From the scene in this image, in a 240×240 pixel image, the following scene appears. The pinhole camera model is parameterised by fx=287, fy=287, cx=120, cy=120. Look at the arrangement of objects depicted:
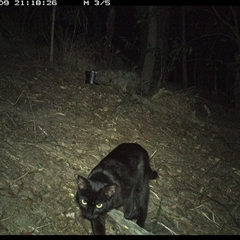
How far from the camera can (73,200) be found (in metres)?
3.96

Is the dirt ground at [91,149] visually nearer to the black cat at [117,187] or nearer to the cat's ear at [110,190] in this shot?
the black cat at [117,187]

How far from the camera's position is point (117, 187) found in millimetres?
3689

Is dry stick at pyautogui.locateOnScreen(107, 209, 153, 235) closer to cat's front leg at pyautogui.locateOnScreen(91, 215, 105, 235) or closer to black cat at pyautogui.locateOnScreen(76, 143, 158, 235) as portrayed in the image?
black cat at pyautogui.locateOnScreen(76, 143, 158, 235)

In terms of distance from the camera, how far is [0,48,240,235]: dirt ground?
3783 mm

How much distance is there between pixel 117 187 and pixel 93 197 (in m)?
0.40

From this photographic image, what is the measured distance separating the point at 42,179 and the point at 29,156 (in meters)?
0.55

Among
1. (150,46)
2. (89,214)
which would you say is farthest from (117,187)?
(150,46)

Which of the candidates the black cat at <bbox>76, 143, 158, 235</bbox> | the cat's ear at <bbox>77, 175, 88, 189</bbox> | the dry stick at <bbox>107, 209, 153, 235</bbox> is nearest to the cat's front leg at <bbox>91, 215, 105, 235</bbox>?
the black cat at <bbox>76, 143, 158, 235</bbox>

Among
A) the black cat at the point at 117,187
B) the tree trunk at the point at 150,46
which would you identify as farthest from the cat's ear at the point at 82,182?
the tree trunk at the point at 150,46

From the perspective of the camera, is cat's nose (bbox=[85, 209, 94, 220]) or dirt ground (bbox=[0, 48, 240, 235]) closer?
cat's nose (bbox=[85, 209, 94, 220])

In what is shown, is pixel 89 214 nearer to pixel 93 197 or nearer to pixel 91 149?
pixel 93 197

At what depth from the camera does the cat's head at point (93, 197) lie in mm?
3407

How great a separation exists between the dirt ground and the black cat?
24 cm
